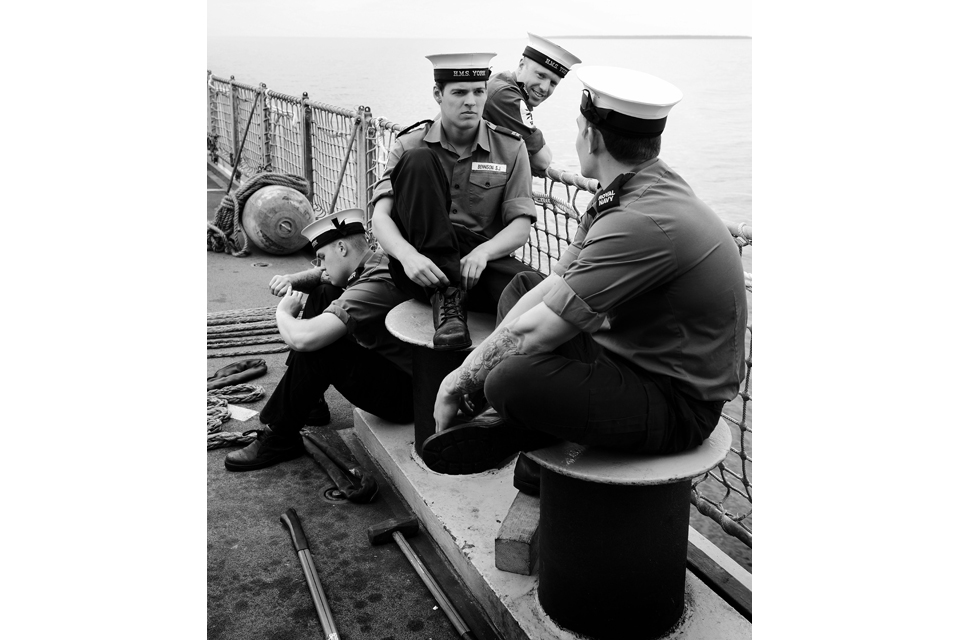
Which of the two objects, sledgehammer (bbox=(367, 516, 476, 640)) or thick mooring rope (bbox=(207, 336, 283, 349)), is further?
thick mooring rope (bbox=(207, 336, 283, 349))

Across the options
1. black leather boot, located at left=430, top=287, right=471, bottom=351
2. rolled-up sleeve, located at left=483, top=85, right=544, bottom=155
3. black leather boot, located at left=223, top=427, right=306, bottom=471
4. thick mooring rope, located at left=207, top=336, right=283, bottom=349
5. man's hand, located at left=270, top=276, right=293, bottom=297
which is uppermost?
rolled-up sleeve, located at left=483, top=85, right=544, bottom=155

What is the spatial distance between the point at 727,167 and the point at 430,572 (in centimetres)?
1226

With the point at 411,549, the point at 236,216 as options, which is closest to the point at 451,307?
the point at 411,549

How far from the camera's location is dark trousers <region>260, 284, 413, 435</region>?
11.4ft

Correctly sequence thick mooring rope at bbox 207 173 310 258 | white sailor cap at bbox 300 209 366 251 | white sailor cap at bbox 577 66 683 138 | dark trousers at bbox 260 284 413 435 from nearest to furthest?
white sailor cap at bbox 577 66 683 138
dark trousers at bbox 260 284 413 435
white sailor cap at bbox 300 209 366 251
thick mooring rope at bbox 207 173 310 258

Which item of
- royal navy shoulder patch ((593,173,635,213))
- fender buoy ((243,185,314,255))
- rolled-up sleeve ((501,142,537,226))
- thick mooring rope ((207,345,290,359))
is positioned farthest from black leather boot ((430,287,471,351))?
fender buoy ((243,185,314,255))

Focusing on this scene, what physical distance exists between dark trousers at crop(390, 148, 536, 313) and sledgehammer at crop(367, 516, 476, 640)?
0.82 meters

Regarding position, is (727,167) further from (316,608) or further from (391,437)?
(316,608)

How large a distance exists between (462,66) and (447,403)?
1.43 m

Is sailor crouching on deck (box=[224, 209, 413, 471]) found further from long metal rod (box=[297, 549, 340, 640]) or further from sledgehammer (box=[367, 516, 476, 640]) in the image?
long metal rod (box=[297, 549, 340, 640])

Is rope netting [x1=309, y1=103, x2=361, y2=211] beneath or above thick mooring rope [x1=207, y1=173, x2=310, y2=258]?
above

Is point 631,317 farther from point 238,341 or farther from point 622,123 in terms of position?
point 238,341

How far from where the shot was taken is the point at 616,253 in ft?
6.49

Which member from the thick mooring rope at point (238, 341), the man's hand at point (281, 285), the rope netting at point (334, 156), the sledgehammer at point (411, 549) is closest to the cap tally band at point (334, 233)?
the man's hand at point (281, 285)
